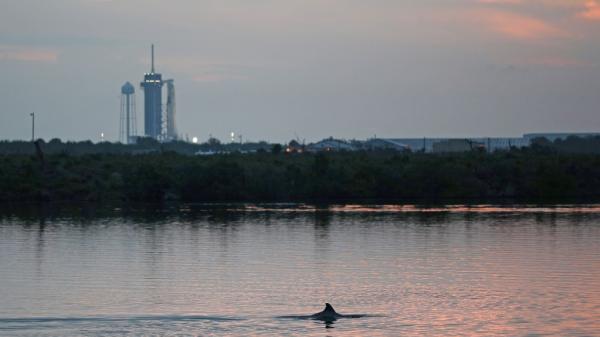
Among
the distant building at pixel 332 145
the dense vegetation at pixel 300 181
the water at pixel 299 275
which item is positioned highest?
the distant building at pixel 332 145

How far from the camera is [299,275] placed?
4069cm

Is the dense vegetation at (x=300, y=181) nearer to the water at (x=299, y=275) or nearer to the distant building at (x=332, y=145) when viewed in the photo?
the water at (x=299, y=275)

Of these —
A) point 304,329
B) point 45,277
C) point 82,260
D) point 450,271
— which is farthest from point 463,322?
point 82,260

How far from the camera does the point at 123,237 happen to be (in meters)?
54.3

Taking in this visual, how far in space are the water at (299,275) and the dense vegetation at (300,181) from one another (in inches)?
811

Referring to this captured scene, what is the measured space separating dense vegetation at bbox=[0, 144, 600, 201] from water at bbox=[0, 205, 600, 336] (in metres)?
20.6

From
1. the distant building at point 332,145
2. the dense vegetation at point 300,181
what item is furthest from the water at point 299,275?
the distant building at point 332,145

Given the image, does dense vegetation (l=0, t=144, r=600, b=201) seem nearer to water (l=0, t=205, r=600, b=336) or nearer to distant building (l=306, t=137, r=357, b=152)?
water (l=0, t=205, r=600, b=336)

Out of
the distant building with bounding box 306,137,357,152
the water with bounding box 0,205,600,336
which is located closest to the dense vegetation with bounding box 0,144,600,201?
the water with bounding box 0,205,600,336

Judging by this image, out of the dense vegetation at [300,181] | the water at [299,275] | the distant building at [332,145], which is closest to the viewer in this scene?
the water at [299,275]

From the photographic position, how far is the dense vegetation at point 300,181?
3430 inches

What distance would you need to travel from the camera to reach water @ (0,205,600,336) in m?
31.3

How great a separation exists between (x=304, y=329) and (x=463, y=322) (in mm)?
4200

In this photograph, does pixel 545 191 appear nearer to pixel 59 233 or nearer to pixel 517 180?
pixel 517 180
